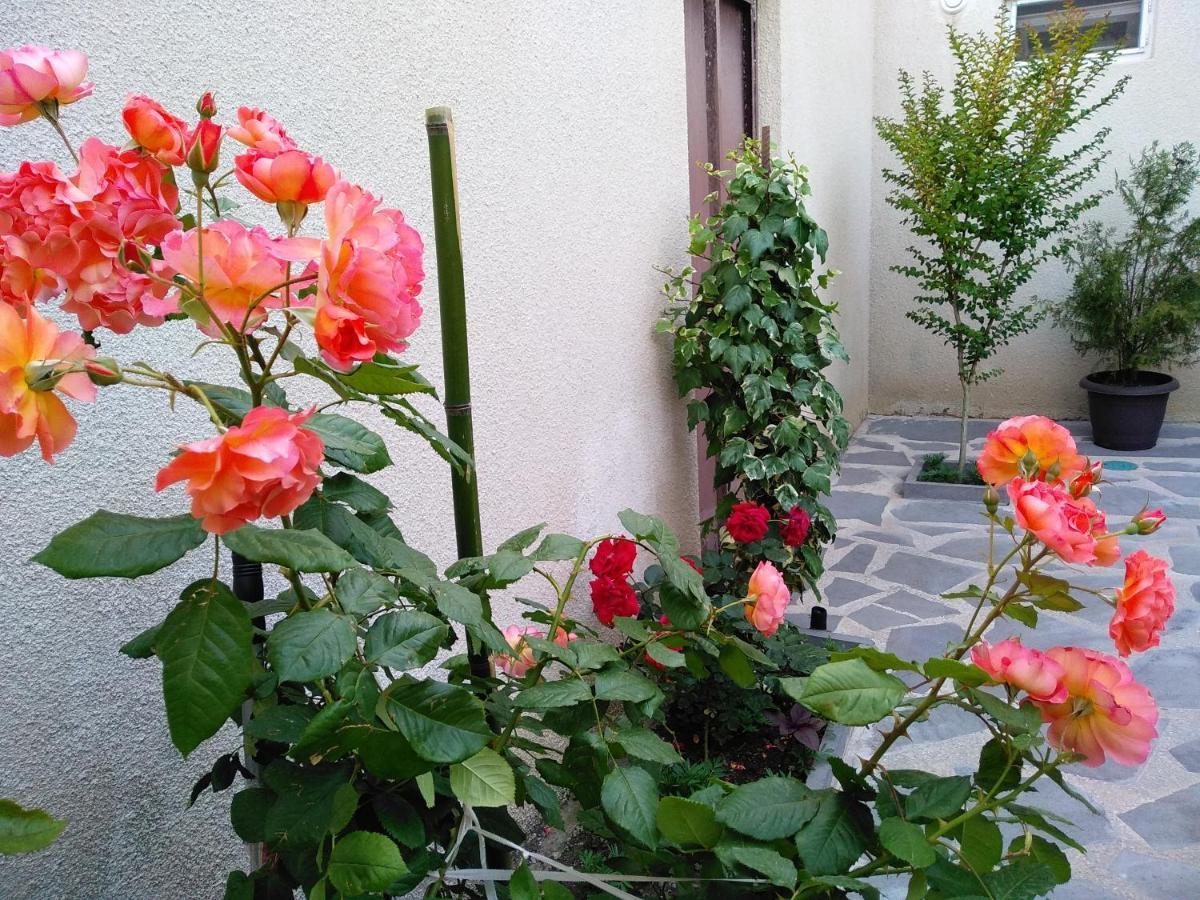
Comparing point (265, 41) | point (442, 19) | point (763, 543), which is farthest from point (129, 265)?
point (763, 543)

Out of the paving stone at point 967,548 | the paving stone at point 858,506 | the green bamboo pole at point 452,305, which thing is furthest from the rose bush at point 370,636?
the paving stone at point 858,506

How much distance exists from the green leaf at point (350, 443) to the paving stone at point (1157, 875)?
2.19m

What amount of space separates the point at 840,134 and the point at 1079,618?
3.32m

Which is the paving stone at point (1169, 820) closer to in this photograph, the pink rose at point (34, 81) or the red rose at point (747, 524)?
the red rose at point (747, 524)

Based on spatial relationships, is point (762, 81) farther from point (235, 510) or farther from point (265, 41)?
point (235, 510)

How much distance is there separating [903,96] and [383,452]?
6.76 metres

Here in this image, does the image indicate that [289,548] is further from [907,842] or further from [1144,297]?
[1144,297]

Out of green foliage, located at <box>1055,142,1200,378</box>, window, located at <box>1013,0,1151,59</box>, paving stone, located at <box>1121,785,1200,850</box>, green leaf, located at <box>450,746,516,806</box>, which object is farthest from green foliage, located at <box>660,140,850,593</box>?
window, located at <box>1013,0,1151,59</box>

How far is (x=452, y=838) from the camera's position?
0.86 meters

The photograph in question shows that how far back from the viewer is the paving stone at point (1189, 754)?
107 inches

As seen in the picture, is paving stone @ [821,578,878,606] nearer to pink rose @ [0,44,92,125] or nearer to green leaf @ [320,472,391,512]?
green leaf @ [320,472,391,512]

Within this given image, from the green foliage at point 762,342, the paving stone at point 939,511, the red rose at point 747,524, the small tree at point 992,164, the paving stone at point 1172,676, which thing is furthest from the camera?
the small tree at point 992,164

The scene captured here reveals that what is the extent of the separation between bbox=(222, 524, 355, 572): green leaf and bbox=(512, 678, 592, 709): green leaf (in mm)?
282

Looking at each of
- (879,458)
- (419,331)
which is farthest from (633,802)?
(879,458)
